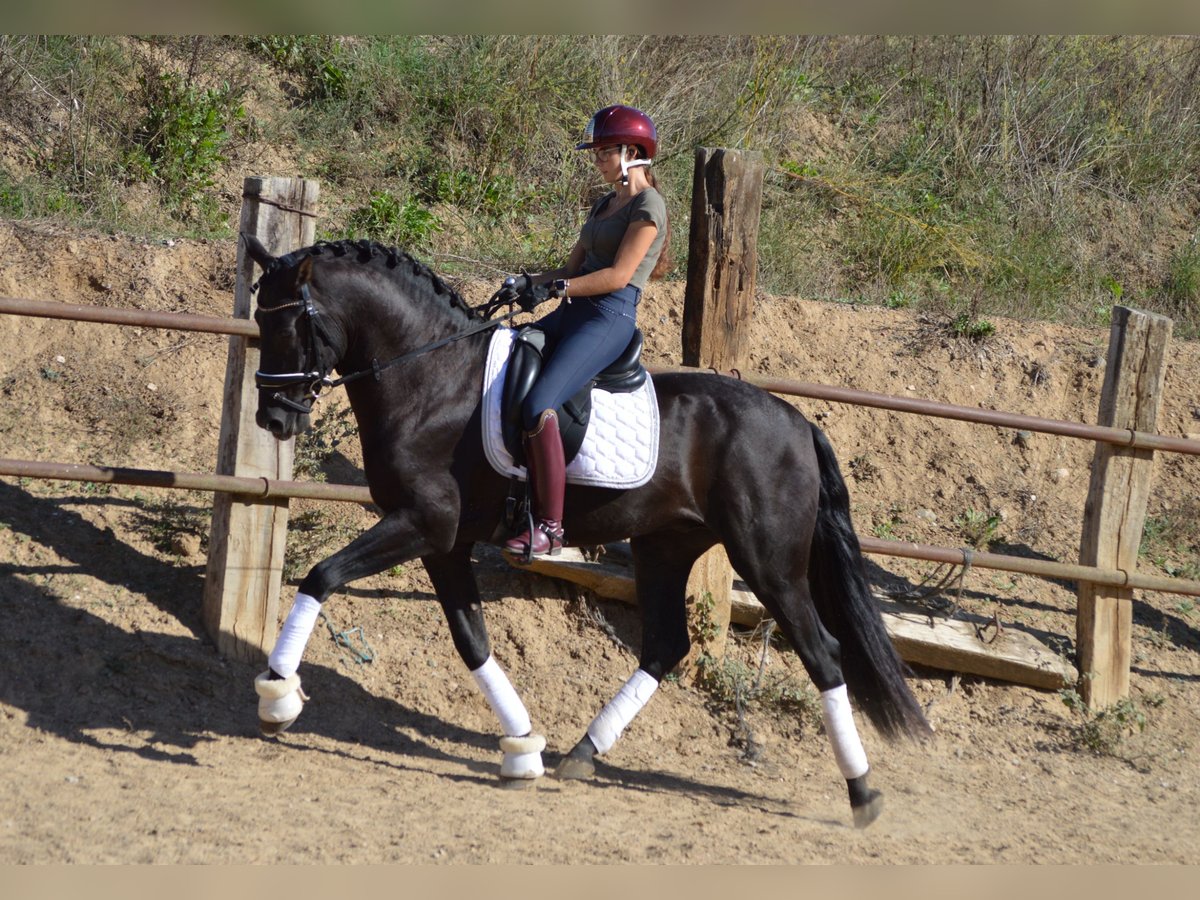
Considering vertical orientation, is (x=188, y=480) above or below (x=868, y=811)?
above

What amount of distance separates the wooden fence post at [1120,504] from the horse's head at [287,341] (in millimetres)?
4664

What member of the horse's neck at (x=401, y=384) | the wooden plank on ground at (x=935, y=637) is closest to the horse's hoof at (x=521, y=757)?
the wooden plank on ground at (x=935, y=637)

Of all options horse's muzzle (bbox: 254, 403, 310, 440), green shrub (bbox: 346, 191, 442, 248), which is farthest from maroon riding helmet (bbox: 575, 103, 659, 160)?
green shrub (bbox: 346, 191, 442, 248)

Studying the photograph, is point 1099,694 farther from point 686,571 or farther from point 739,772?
point 686,571

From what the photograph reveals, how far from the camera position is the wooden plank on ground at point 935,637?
6.40 meters

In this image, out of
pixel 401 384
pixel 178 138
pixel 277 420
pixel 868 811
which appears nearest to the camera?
pixel 277 420

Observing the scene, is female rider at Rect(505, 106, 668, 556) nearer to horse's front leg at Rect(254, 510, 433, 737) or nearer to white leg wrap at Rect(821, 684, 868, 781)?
horse's front leg at Rect(254, 510, 433, 737)

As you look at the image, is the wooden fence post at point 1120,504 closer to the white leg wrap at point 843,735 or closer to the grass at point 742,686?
the grass at point 742,686

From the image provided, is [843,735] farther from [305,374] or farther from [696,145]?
[696,145]

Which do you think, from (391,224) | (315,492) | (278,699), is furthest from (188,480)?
(391,224)

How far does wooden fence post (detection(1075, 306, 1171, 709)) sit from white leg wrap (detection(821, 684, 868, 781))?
230 centimetres

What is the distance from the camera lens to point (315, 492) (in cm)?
571

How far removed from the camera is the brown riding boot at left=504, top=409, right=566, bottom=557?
4766mm

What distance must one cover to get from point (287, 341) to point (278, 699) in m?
1.49
